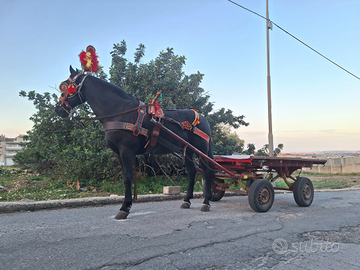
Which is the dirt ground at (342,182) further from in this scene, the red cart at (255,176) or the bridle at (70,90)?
the bridle at (70,90)

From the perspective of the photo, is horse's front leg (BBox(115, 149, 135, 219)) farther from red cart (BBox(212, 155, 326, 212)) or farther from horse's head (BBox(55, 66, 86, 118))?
Result: red cart (BBox(212, 155, 326, 212))

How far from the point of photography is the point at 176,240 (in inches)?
144

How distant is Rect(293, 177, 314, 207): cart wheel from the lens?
22.0ft

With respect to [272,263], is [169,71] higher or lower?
higher

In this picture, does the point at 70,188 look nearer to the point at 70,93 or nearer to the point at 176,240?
the point at 70,93

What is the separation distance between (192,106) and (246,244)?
294 inches

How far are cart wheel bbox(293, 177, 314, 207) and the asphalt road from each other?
3.49 feet

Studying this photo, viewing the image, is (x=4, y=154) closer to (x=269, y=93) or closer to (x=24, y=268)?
(x=269, y=93)

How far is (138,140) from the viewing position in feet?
16.4

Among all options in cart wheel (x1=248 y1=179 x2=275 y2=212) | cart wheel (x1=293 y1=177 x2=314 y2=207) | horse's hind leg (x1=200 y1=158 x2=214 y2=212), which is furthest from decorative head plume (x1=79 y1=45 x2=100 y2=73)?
cart wheel (x1=293 y1=177 x2=314 y2=207)

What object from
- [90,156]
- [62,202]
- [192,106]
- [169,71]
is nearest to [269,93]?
[192,106]

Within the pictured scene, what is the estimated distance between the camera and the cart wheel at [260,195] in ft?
18.7

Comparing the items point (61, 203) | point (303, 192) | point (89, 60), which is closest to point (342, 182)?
point (303, 192)

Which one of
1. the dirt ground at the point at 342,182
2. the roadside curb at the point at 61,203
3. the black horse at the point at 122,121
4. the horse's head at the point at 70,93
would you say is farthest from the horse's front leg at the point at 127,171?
the dirt ground at the point at 342,182
